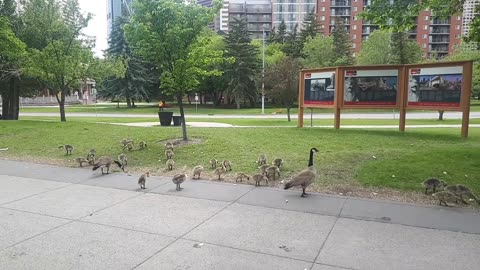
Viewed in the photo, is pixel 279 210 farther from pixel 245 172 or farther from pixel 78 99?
pixel 78 99

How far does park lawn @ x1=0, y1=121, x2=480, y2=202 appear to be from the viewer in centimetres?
891

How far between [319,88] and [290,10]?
11881 cm

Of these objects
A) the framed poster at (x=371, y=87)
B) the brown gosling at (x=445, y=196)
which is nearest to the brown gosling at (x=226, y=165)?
the brown gosling at (x=445, y=196)

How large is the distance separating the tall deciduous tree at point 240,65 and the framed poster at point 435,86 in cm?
4024

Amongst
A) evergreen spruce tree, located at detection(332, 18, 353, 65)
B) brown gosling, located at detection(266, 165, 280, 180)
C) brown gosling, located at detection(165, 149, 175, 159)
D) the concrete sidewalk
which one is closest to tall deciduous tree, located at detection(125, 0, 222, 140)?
brown gosling, located at detection(165, 149, 175, 159)

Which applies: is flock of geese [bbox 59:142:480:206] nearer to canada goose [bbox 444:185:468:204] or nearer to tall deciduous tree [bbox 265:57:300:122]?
canada goose [bbox 444:185:468:204]

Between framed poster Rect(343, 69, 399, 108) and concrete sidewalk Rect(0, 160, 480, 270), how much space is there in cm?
1027

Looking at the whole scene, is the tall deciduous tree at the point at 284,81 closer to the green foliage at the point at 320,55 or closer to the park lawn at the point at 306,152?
the park lawn at the point at 306,152

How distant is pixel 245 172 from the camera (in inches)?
383

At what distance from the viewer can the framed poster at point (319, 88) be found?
17.6m

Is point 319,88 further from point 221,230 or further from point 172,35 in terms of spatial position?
point 221,230

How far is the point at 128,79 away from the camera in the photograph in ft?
181

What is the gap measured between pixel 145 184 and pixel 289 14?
130 metres

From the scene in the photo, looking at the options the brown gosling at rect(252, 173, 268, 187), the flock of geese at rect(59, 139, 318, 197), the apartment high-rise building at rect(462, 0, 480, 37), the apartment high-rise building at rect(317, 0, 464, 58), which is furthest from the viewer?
the apartment high-rise building at rect(317, 0, 464, 58)
